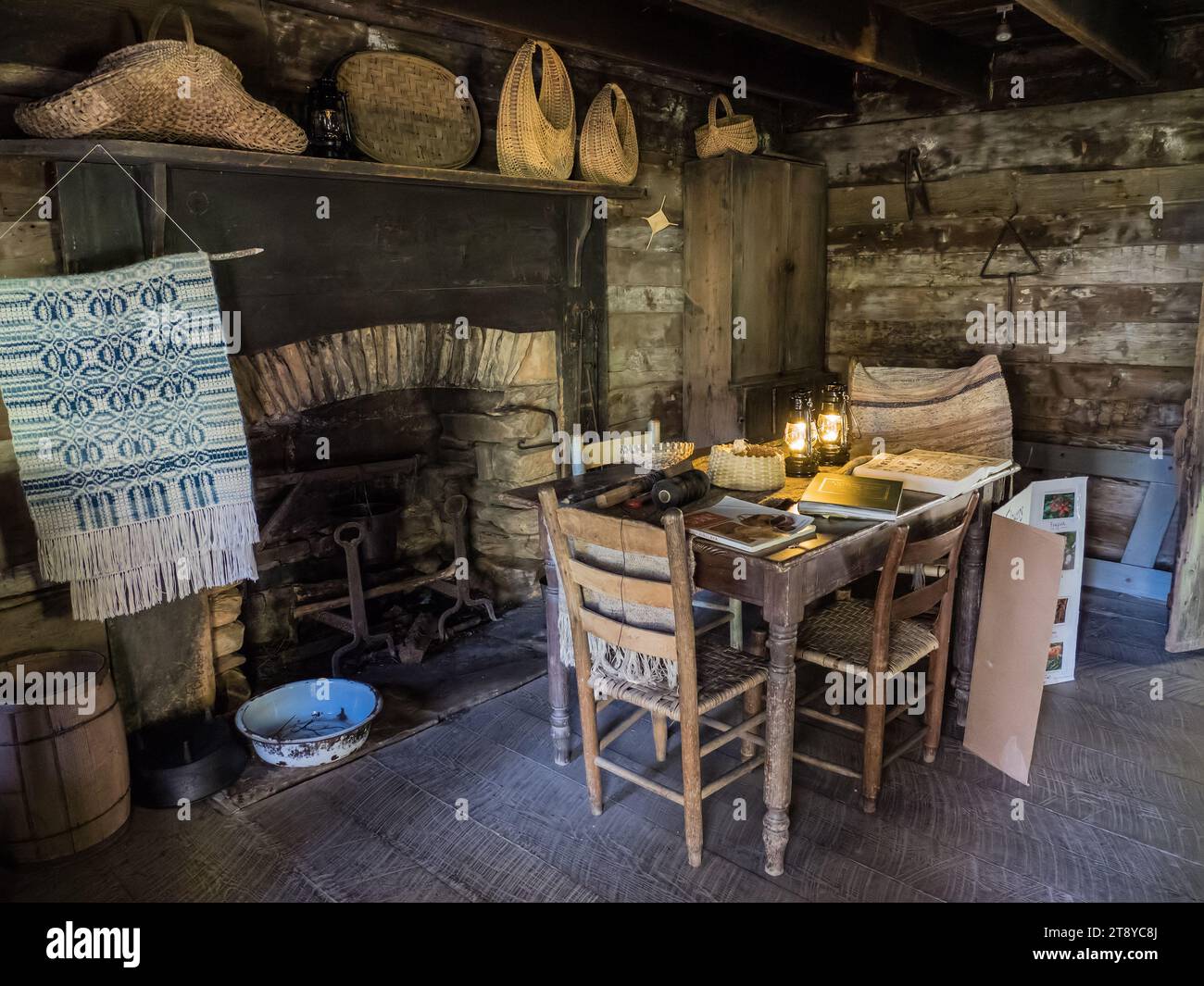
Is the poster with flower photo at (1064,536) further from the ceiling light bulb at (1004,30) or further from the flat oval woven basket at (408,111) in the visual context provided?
the flat oval woven basket at (408,111)

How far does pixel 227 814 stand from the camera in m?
2.58

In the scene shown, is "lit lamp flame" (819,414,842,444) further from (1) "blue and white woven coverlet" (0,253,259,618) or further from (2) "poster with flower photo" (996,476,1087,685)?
(1) "blue and white woven coverlet" (0,253,259,618)

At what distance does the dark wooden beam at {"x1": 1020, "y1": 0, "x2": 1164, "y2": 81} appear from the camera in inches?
111

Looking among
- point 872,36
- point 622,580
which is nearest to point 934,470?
point 622,580

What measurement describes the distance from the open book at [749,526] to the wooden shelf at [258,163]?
140 cm

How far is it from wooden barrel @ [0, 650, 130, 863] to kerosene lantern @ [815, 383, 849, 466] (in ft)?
7.22

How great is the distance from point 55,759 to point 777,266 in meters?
3.47

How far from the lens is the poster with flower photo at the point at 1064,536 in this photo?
3240 millimetres

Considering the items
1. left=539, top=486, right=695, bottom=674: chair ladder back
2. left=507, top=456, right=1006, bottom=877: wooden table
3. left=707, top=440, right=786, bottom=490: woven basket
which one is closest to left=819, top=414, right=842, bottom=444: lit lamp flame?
left=707, top=440, right=786, bottom=490: woven basket

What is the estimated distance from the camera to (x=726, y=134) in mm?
4055

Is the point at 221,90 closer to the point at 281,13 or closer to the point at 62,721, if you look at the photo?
the point at 281,13

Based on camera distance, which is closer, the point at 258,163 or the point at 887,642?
the point at 887,642

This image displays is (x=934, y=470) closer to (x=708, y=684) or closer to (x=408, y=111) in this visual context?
(x=708, y=684)
